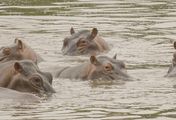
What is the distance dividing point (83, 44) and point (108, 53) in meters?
0.60

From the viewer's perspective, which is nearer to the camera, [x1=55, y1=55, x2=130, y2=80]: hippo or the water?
the water

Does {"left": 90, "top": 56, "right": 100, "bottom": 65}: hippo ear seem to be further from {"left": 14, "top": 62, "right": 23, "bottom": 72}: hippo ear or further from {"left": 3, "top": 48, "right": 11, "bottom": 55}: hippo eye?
{"left": 14, "top": 62, "right": 23, "bottom": 72}: hippo ear

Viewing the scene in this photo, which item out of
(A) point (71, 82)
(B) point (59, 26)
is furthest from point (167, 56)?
(B) point (59, 26)

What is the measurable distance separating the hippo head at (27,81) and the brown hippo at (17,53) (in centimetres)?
278

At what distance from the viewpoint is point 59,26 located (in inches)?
828

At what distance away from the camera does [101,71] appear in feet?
46.2

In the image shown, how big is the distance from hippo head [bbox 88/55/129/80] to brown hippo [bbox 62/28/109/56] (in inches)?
144

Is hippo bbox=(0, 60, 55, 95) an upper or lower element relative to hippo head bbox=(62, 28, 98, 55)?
upper

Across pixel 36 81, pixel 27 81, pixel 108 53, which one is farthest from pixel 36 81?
pixel 108 53

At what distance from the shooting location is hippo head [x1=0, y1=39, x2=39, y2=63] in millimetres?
15227

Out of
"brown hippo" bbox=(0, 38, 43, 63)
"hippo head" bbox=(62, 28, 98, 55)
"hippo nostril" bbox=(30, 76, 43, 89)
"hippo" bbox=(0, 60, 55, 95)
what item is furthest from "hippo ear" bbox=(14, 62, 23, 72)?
"hippo head" bbox=(62, 28, 98, 55)

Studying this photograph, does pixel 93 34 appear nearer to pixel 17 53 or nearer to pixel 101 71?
pixel 17 53

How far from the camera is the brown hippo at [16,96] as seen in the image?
11305 millimetres

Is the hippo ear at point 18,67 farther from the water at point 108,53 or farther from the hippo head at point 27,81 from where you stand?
the water at point 108,53
